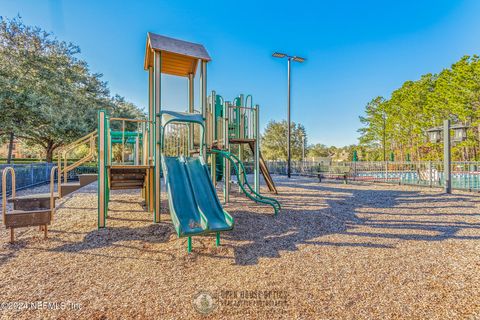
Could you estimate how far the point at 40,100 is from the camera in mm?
14414

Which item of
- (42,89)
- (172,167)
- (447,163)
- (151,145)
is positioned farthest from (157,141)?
(42,89)

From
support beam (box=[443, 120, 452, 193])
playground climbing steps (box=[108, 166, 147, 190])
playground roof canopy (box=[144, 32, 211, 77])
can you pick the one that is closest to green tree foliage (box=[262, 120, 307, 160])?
support beam (box=[443, 120, 452, 193])

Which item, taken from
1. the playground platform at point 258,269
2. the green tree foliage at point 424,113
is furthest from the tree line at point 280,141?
the playground platform at point 258,269

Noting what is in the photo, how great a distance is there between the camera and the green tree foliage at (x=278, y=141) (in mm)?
39969

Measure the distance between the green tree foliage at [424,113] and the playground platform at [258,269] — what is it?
66.1 ft

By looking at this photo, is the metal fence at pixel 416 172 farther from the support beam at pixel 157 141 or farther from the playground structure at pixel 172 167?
the support beam at pixel 157 141

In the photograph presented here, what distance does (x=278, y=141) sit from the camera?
40.1 metres

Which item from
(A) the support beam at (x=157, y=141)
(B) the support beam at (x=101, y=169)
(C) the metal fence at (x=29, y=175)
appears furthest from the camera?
(C) the metal fence at (x=29, y=175)

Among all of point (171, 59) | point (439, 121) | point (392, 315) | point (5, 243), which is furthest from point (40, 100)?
point (439, 121)

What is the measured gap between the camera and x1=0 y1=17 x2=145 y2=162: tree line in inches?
548

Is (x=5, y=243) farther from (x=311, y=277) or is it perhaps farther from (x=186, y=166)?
(x=311, y=277)

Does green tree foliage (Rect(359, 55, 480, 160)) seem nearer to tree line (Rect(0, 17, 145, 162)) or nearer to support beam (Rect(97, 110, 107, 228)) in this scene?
support beam (Rect(97, 110, 107, 228))

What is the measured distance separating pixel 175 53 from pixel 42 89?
605 inches

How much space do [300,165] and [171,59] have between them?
17.4 meters
